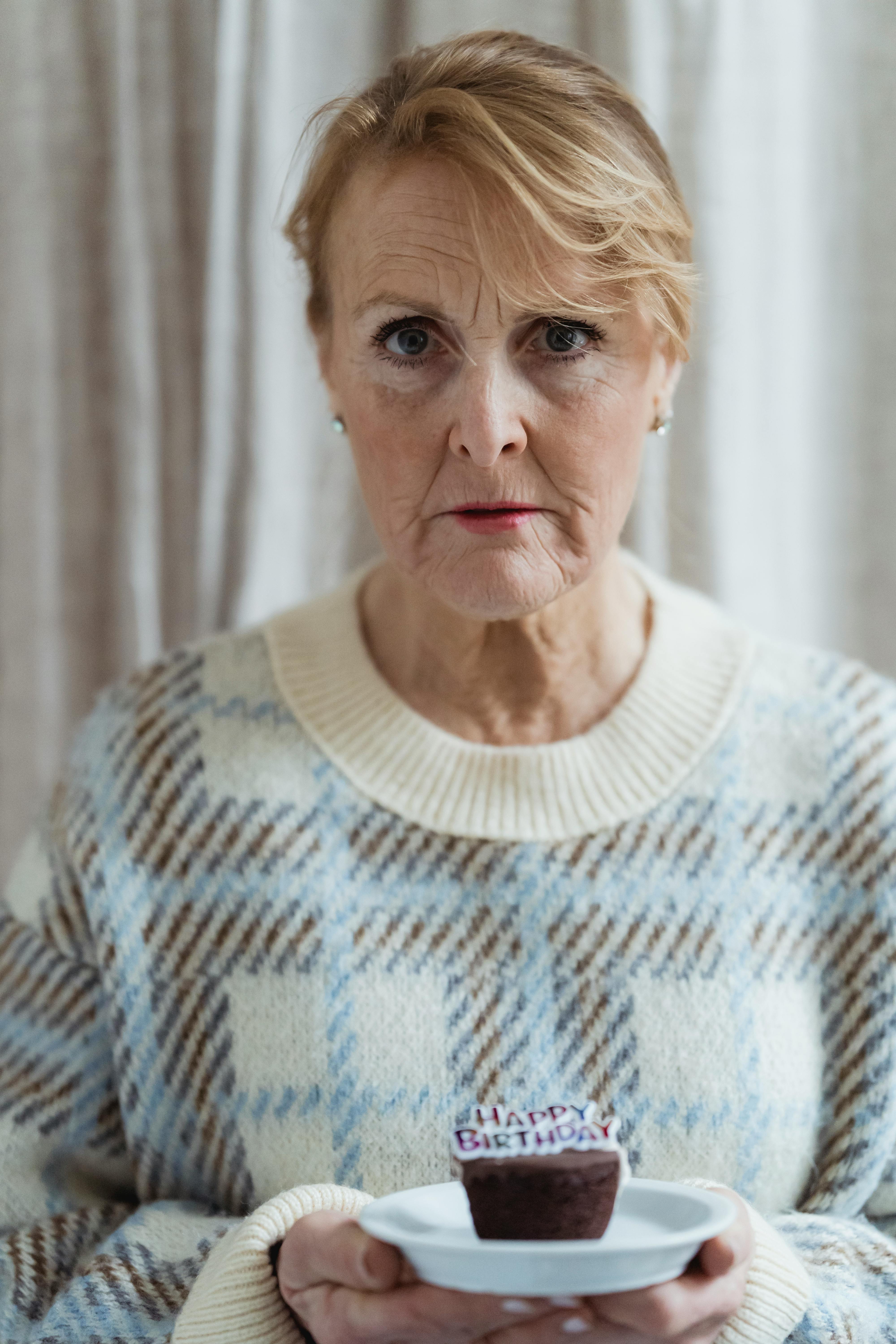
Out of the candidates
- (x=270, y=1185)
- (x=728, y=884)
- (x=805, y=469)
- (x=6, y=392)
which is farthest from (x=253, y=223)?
(x=270, y=1185)

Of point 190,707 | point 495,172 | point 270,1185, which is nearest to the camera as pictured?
point 495,172

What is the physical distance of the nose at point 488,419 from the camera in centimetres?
100

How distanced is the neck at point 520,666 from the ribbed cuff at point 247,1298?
493mm

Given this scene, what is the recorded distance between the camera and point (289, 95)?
1.54m

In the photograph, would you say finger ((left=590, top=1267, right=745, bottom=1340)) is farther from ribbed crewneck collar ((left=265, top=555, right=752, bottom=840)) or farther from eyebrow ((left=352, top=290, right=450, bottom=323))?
eyebrow ((left=352, top=290, right=450, bottom=323))

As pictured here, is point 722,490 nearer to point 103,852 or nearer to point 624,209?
point 624,209

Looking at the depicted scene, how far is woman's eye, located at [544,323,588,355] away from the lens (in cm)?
105

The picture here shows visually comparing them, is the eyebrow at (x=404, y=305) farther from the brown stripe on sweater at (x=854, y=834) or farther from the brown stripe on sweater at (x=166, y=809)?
the brown stripe on sweater at (x=854, y=834)

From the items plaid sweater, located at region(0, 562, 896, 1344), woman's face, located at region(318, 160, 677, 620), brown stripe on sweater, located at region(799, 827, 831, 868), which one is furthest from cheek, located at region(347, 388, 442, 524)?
brown stripe on sweater, located at region(799, 827, 831, 868)

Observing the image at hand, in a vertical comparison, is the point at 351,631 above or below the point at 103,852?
above

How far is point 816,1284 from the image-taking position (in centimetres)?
97

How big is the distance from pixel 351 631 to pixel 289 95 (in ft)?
2.39

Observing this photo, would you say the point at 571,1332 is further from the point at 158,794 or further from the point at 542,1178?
the point at 158,794

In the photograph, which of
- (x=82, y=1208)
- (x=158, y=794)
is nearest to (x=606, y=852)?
(x=158, y=794)
